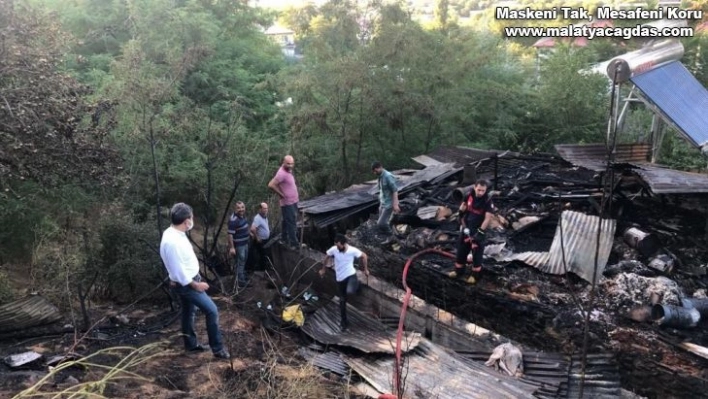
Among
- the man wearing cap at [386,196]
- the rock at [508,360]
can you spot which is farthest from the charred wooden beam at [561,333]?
the man wearing cap at [386,196]

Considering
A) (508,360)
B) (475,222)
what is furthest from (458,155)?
(508,360)

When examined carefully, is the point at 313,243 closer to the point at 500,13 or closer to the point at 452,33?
the point at 500,13

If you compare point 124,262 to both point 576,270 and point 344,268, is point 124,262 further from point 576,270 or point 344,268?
point 576,270

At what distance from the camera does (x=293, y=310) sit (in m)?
7.74

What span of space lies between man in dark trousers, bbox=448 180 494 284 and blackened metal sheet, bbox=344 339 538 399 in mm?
1563

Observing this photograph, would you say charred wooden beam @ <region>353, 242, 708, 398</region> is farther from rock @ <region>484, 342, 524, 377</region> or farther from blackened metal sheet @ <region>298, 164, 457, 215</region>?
blackened metal sheet @ <region>298, 164, 457, 215</region>

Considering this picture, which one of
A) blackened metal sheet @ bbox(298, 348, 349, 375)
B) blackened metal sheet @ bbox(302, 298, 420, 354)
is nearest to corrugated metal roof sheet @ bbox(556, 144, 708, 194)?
blackened metal sheet @ bbox(302, 298, 420, 354)

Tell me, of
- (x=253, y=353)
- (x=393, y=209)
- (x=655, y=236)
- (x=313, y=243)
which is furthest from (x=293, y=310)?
(x=655, y=236)

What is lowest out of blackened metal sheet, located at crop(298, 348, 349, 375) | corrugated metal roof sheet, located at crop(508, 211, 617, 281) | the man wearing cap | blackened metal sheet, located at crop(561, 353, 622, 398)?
blackened metal sheet, located at crop(561, 353, 622, 398)

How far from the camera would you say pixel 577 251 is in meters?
7.07

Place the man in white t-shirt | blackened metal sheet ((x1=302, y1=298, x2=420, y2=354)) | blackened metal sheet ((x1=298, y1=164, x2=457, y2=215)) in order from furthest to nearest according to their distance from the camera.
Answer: blackened metal sheet ((x1=298, y1=164, x2=457, y2=215)), the man in white t-shirt, blackened metal sheet ((x1=302, y1=298, x2=420, y2=354))

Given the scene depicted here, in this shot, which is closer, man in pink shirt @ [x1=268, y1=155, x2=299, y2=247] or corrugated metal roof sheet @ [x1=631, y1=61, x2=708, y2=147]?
man in pink shirt @ [x1=268, y1=155, x2=299, y2=247]

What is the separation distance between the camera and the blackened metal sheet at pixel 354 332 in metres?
6.24

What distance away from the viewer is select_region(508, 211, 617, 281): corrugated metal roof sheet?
6.84 metres
